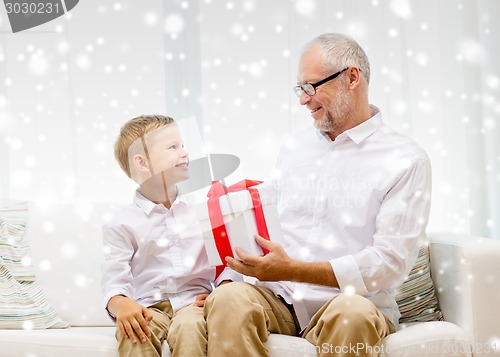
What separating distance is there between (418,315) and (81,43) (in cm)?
184

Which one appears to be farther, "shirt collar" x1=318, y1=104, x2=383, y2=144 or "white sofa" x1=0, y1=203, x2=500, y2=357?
"shirt collar" x1=318, y1=104, x2=383, y2=144

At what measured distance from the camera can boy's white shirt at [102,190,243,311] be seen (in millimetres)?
1825

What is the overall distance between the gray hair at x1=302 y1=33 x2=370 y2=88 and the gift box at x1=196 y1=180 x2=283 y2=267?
0.45 metres

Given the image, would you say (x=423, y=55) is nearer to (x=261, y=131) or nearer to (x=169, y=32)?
(x=261, y=131)

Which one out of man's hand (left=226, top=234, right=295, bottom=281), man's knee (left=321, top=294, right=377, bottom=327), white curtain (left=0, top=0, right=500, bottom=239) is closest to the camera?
man's knee (left=321, top=294, right=377, bottom=327)

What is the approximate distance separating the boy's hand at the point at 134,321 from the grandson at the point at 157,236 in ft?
0.32

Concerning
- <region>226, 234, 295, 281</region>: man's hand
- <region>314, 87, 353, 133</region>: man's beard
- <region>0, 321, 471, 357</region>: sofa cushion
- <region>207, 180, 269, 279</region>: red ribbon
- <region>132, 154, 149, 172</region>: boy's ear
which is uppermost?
<region>314, 87, 353, 133</region>: man's beard

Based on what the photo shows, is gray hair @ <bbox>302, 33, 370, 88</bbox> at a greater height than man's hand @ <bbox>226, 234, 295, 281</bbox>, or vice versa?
gray hair @ <bbox>302, 33, 370, 88</bbox>

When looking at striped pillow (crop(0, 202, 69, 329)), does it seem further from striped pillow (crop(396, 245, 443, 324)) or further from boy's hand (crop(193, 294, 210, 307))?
striped pillow (crop(396, 245, 443, 324))

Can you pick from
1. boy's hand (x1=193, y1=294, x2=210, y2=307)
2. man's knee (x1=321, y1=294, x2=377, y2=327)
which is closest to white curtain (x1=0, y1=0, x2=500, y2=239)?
boy's hand (x1=193, y1=294, x2=210, y2=307)

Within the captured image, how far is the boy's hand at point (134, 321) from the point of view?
61.7 inches

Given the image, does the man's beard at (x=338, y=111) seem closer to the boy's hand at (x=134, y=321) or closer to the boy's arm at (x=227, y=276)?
the boy's arm at (x=227, y=276)

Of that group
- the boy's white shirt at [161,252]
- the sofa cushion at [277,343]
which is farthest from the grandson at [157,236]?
Answer: the sofa cushion at [277,343]

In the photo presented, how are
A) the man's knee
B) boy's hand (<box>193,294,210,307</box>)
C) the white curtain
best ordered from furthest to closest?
the white curtain → boy's hand (<box>193,294,210,307</box>) → the man's knee
